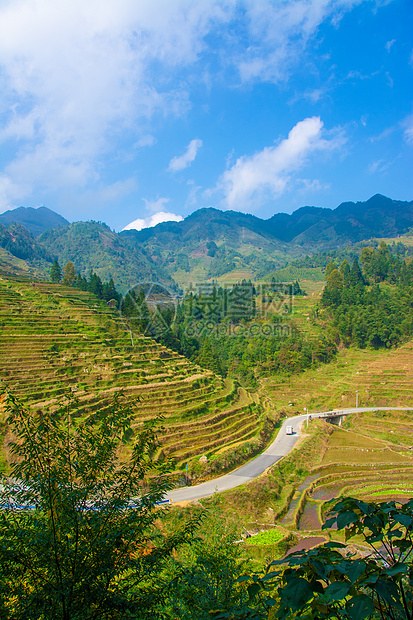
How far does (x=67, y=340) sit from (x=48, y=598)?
34.2m

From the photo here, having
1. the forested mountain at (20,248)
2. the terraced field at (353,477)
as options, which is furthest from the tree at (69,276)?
the forested mountain at (20,248)

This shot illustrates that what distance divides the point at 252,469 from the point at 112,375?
14.1 m

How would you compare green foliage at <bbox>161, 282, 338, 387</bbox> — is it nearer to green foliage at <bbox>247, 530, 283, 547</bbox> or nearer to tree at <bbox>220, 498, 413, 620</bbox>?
green foliage at <bbox>247, 530, 283, 547</bbox>

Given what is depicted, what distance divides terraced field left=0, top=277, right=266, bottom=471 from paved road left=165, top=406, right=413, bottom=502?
70.6 inches

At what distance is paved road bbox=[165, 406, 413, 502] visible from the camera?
2258 cm

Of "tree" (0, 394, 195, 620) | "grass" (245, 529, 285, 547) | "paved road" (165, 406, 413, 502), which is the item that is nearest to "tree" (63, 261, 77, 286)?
"paved road" (165, 406, 413, 502)

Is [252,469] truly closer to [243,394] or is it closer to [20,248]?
[243,394]

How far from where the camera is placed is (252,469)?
88.1 feet

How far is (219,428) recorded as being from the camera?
99.3 feet

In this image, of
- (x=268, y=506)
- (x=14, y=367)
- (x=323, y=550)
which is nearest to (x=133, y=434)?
(x=268, y=506)

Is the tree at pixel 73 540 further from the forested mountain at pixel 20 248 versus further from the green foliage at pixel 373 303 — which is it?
the forested mountain at pixel 20 248

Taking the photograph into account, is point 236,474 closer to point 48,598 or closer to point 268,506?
point 268,506

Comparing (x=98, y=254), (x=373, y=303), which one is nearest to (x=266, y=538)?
(x=373, y=303)

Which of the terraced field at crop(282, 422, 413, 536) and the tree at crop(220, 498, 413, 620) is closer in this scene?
the tree at crop(220, 498, 413, 620)
